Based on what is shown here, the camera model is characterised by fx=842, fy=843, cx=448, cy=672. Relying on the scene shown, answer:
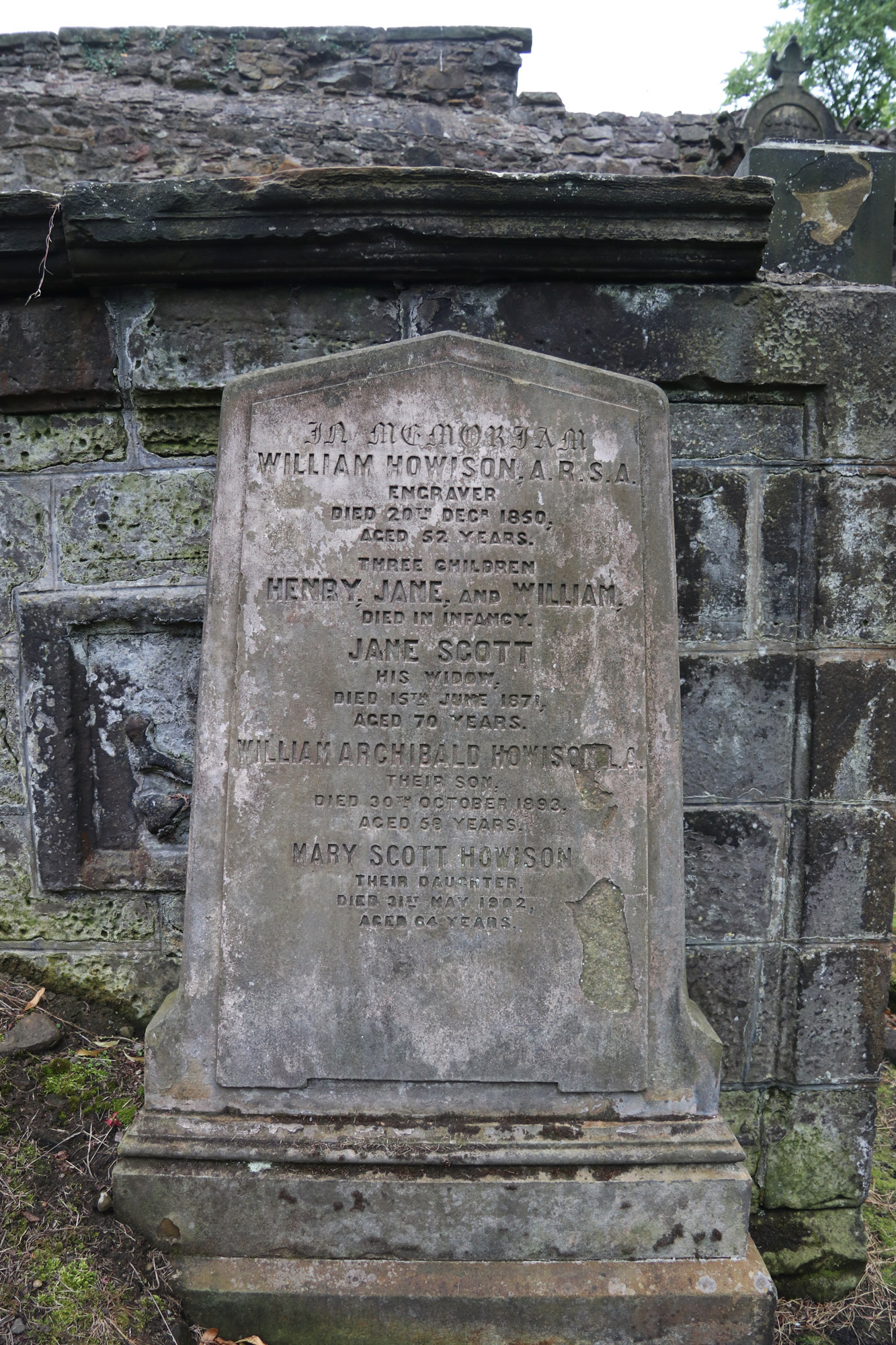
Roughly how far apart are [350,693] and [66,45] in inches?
255

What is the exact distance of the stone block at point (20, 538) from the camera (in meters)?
2.34

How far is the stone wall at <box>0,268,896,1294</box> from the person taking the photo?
7.32 ft

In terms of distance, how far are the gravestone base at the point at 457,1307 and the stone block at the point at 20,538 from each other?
172cm

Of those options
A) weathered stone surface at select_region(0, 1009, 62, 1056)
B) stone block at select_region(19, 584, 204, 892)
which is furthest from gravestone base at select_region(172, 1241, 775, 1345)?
stone block at select_region(19, 584, 204, 892)

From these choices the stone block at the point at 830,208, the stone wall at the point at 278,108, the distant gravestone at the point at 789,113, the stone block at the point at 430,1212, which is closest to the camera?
the stone block at the point at 430,1212

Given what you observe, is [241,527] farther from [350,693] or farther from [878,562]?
[878,562]

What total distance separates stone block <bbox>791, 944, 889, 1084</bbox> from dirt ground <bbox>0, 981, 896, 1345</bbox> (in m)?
0.56

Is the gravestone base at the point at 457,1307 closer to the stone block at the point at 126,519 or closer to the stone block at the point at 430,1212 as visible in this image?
the stone block at the point at 430,1212

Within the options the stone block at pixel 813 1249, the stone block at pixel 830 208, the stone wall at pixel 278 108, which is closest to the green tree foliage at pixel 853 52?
the stone wall at pixel 278 108

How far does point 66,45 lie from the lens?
5.91 meters

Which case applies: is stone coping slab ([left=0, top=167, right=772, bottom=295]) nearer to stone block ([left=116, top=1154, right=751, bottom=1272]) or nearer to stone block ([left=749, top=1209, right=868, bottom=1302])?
stone block ([left=116, top=1154, right=751, bottom=1272])

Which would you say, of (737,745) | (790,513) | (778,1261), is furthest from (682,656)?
(778,1261)

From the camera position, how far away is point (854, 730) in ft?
7.50

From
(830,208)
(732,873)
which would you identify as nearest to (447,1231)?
(732,873)
